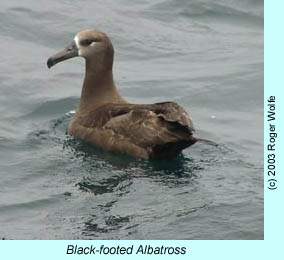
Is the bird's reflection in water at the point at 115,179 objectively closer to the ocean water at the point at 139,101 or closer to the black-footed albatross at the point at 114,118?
the ocean water at the point at 139,101

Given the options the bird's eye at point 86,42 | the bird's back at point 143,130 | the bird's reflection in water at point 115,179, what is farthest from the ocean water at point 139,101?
the bird's eye at point 86,42

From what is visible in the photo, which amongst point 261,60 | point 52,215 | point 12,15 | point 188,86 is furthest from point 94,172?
point 12,15

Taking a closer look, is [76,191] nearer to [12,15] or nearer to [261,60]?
[261,60]

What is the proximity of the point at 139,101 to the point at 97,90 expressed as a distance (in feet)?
5.16

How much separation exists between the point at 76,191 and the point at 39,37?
6977 millimetres

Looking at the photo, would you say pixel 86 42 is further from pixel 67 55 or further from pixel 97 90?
pixel 97 90

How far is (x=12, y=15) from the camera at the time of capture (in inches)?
758

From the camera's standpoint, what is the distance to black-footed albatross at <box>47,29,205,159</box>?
12.4 metres

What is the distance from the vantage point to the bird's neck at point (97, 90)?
46.0ft

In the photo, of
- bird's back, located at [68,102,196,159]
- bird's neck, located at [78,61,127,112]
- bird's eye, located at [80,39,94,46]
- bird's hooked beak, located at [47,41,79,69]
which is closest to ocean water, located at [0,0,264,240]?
bird's back, located at [68,102,196,159]

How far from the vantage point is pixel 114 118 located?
43.1 ft

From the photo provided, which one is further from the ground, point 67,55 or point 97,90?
point 67,55

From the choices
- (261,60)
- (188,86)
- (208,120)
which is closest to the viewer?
(208,120)

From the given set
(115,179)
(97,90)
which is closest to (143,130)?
(115,179)
